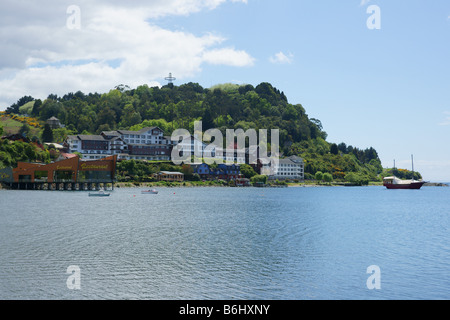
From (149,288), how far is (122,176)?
13527 cm

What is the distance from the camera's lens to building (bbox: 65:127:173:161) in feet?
606

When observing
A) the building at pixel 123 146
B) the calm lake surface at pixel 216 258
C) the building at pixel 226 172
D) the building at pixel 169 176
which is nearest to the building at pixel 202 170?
the building at pixel 226 172

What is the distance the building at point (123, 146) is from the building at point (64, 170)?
6002 cm

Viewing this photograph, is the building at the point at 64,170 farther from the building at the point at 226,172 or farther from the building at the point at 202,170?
the building at the point at 226,172

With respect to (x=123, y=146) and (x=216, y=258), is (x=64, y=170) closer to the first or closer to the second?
(x=123, y=146)

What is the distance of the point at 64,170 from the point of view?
11869 centimetres

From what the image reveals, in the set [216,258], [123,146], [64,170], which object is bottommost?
[216,258]

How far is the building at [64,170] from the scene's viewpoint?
388 ft

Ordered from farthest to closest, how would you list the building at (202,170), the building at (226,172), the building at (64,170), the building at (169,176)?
1. the building at (226,172)
2. the building at (202,170)
3. the building at (169,176)
4. the building at (64,170)

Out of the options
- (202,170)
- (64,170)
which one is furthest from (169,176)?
(64,170)

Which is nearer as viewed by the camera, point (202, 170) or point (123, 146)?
point (202, 170)

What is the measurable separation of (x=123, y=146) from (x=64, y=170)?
2752 inches

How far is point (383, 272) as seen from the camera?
94.3 ft
